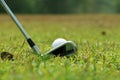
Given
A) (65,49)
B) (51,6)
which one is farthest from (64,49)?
(51,6)

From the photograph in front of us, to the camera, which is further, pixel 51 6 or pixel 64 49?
pixel 51 6

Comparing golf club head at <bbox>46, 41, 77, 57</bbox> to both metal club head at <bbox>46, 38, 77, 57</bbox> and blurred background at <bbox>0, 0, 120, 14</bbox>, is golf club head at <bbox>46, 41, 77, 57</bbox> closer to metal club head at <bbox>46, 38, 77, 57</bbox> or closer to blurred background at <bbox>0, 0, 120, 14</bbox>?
metal club head at <bbox>46, 38, 77, 57</bbox>

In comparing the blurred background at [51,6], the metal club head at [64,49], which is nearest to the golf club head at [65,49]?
the metal club head at [64,49]

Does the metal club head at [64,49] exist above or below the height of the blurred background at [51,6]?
above

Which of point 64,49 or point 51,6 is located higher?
point 64,49

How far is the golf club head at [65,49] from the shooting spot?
22.2 feet

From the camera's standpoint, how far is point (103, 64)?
650 centimetres

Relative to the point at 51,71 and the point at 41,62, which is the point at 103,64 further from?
the point at 51,71

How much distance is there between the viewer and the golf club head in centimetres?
678

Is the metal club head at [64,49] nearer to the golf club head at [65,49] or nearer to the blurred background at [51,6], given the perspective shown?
the golf club head at [65,49]

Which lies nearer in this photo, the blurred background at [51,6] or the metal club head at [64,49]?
the metal club head at [64,49]

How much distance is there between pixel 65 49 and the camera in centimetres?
688

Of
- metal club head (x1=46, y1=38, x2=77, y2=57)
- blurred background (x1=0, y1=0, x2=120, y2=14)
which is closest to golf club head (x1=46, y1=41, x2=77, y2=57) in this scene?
metal club head (x1=46, y1=38, x2=77, y2=57)

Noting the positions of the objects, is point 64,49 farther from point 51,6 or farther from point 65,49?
point 51,6
